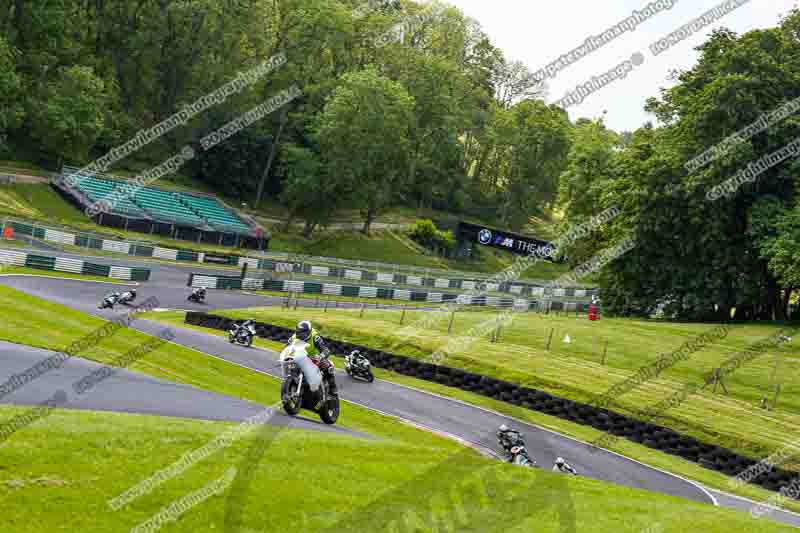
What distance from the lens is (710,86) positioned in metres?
46.4

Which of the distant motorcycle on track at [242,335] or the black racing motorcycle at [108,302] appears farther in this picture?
the black racing motorcycle at [108,302]

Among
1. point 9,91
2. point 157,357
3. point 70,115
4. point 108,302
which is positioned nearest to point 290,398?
point 157,357

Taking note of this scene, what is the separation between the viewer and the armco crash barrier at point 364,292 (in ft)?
152

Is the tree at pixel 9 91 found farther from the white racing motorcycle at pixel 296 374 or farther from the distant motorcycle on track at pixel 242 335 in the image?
the white racing motorcycle at pixel 296 374

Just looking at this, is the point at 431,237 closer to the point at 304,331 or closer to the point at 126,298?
the point at 126,298

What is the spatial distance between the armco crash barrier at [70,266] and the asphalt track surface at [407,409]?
2821mm

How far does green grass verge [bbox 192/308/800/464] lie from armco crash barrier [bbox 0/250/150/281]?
875cm

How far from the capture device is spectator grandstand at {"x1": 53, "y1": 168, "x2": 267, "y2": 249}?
186ft

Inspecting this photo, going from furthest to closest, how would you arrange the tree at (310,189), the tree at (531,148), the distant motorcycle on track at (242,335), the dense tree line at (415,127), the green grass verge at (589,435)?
the tree at (531,148)
the tree at (310,189)
the dense tree line at (415,127)
the distant motorcycle on track at (242,335)
the green grass verge at (589,435)

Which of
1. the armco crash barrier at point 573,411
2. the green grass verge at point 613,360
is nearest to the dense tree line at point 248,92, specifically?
the green grass verge at point 613,360

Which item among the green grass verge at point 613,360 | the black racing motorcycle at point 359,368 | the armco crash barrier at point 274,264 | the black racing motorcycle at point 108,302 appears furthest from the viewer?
the armco crash barrier at point 274,264

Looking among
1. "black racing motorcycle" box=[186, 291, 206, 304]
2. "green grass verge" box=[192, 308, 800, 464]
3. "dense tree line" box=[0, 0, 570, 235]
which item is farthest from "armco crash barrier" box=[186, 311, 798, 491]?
"dense tree line" box=[0, 0, 570, 235]

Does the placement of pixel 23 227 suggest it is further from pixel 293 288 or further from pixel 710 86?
pixel 710 86

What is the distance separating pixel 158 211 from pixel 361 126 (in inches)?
838
